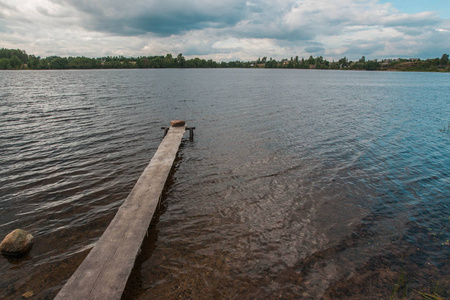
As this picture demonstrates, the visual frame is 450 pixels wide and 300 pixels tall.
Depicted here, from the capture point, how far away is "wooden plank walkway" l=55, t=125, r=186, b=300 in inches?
198

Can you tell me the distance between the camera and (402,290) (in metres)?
5.91

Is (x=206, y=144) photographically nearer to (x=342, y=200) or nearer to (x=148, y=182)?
(x=148, y=182)

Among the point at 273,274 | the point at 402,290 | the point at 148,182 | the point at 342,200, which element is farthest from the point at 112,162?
the point at 402,290

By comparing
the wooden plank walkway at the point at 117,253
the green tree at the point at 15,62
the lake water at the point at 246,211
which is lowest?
the lake water at the point at 246,211

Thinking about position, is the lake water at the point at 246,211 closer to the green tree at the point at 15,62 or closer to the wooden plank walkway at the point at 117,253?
the wooden plank walkway at the point at 117,253

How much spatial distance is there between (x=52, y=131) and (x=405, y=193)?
2334 centimetres

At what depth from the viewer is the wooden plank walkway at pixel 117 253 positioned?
5.03m

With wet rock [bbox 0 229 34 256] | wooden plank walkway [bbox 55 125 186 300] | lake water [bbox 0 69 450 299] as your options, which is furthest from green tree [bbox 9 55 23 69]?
wet rock [bbox 0 229 34 256]

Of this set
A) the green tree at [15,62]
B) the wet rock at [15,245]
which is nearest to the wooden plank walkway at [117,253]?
the wet rock at [15,245]

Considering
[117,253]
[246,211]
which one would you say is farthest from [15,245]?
[246,211]

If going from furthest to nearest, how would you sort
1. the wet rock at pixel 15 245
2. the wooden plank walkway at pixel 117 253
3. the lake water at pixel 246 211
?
the wet rock at pixel 15 245, the lake water at pixel 246 211, the wooden plank walkway at pixel 117 253

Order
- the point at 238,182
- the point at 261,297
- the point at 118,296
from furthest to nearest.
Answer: the point at 238,182
the point at 261,297
the point at 118,296

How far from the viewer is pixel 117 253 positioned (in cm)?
608

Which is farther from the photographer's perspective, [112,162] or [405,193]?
[112,162]
